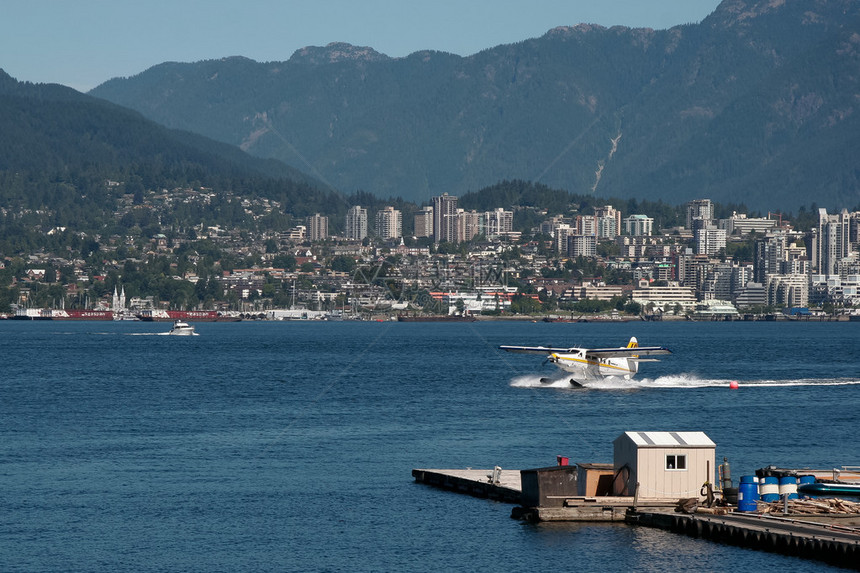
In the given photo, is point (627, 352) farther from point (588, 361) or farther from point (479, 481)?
point (479, 481)

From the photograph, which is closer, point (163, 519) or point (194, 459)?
point (163, 519)

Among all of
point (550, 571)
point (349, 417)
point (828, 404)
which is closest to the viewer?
point (550, 571)

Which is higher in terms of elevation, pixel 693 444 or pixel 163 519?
pixel 693 444

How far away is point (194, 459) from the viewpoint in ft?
158

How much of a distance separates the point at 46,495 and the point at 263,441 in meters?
13.5

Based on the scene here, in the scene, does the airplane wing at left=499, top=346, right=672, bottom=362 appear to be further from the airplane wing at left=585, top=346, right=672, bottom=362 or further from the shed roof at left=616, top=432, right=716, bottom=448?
the shed roof at left=616, top=432, right=716, bottom=448

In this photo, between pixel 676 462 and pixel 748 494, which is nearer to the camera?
pixel 748 494

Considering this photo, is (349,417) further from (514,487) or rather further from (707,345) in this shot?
(707,345)

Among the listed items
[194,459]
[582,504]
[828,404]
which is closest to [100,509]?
[194,459]

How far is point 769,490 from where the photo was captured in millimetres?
36875

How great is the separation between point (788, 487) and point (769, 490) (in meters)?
0.49

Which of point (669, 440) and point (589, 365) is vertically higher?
point (589, 365)

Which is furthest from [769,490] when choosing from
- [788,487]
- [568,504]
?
[568,504]

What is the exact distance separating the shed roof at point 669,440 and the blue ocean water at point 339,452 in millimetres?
2223
